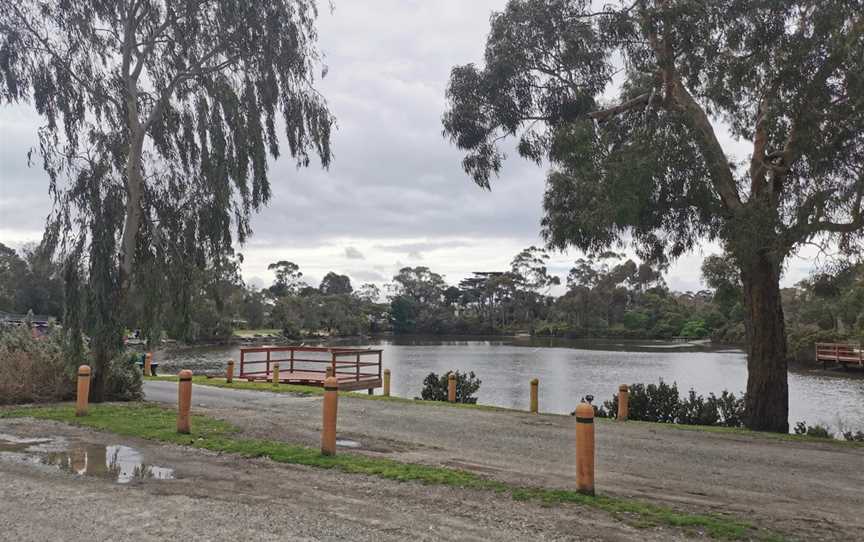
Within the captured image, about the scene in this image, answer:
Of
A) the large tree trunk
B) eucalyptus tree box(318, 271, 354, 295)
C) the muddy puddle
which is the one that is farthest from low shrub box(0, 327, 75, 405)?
eucalyptus tree box(318, 271, 354, 295)

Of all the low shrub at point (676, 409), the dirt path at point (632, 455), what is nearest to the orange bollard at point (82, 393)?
the dirt path at point (632, 455)

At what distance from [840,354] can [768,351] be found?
3652 centimetres

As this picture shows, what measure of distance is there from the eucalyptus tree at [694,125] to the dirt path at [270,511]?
326 inches

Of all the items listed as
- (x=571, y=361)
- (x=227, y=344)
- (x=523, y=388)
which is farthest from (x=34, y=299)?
(x=523, y=388)

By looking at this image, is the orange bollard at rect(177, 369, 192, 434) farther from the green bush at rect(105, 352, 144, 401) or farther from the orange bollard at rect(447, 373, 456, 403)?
the orange bollard at rect(447, 373, 456, 403)

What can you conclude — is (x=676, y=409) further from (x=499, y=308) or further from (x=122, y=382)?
(x=499, y=308)

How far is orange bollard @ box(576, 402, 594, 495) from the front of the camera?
6.47 metres

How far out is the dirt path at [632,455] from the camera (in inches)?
258

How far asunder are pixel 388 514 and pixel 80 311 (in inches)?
397

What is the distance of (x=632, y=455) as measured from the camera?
9211mm

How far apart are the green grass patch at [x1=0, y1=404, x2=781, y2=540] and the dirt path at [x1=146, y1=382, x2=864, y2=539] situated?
43 centimetres

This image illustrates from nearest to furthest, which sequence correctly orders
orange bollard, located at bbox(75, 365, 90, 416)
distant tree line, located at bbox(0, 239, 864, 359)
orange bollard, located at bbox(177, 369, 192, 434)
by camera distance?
orange bollard, located at bbox(177, 369, 192, 434), orange bollard, located at bbox(75, 365, 90, 416), distant tree line, located at bbox(0, 239, 864, 359)

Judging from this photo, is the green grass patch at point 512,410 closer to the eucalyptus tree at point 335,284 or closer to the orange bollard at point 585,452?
the orange bollard at point 585,452

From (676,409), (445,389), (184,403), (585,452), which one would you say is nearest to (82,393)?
(184,403)
